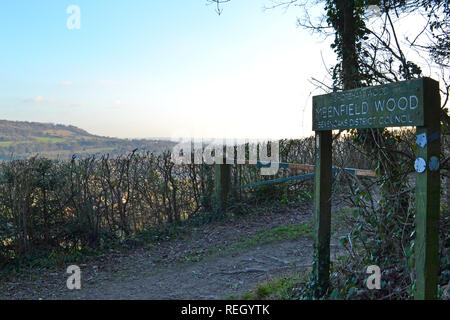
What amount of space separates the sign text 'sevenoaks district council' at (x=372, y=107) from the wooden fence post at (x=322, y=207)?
0.62ft

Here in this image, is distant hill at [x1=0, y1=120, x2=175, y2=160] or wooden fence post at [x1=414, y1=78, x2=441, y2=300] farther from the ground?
distant hill at [x1=0, y1=120, x2=175, y2=160]

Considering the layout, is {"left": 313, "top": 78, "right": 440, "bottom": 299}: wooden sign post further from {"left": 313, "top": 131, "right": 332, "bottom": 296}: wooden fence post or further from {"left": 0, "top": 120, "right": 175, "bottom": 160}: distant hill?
{"left": 0, "top": 120, "right": 175, "bottom": 160}: distant hill

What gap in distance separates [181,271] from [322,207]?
2.98 m

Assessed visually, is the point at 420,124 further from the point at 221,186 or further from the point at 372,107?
the point at 221,186

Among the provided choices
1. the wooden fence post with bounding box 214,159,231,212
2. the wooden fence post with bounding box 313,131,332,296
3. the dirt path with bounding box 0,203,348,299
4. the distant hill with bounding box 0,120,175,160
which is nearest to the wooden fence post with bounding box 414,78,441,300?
the wooden fence post with bounding box 313,131,332,296

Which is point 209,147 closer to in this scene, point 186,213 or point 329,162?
point 186,213

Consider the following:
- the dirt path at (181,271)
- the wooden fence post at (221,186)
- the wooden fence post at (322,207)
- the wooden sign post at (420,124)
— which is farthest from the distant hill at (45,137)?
the wooden sign post at (420,124)

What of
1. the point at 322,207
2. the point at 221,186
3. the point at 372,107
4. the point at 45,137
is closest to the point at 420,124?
the point at 372,107

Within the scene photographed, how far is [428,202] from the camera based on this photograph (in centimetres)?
276

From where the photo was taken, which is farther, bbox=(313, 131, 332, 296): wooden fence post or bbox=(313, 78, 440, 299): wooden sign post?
bbox=(313, 131, 332, 296): wooden fence post

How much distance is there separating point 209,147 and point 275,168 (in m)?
1.98

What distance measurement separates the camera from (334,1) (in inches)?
230

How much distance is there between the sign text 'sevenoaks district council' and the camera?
9.37ft

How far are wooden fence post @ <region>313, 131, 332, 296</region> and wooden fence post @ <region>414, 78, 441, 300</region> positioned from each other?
108 centimetres
